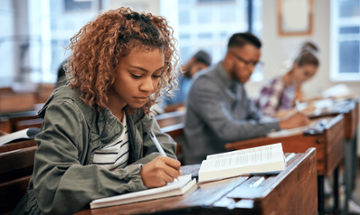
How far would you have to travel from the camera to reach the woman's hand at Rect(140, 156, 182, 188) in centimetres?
91

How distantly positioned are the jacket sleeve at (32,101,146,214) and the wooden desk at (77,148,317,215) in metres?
0.05

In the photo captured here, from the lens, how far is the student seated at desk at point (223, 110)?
2.24 meters

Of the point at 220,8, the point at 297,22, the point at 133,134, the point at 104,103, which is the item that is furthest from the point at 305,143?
the point at 220,8

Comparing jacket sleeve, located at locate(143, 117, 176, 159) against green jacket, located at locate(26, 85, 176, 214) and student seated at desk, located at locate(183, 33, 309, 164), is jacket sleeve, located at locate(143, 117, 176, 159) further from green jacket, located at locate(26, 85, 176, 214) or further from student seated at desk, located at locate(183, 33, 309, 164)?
student seated at desk, located at locate(183, 33, 309, 164)

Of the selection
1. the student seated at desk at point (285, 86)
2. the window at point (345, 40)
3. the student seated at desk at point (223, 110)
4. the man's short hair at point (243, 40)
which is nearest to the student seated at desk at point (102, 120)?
the student seated at desk at point (223, 110)

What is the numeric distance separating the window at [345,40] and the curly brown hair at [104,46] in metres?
5.18

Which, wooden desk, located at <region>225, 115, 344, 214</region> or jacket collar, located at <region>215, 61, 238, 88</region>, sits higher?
jacket collar, located at <region>215, 61, 238, 88</region>

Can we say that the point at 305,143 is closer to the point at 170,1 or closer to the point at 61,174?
the point at 61,174

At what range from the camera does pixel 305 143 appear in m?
1.99

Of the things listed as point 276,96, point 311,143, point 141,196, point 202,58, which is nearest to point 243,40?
point 311,143

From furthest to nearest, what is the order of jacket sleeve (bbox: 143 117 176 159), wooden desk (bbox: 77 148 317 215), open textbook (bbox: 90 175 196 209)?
jacket sleeve (bbox: 143 117 176 159)
open textbook (bbox: 90 175 196 209)
wooden desk (bbox: 77 148 317 215)

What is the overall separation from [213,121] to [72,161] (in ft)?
4.65

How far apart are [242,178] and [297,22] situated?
537 centimetres

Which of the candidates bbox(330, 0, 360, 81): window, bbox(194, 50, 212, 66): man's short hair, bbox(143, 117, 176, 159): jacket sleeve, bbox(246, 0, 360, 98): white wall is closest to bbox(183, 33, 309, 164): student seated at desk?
bbox(143, 117, 176, 159): jacket sleeve
